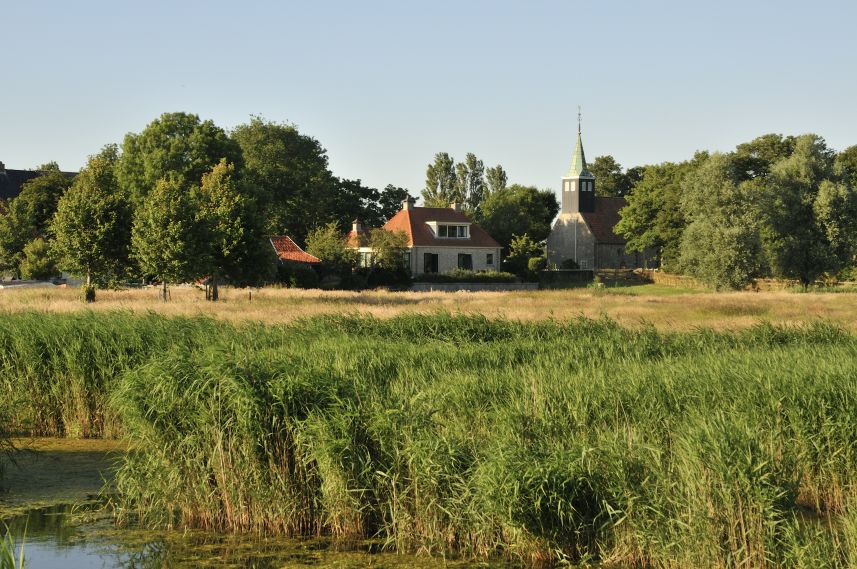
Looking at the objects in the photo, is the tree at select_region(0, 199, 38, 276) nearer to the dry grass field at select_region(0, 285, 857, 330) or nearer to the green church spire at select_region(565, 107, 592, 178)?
the dry grass field at select_region(0, 285, 857, 330)

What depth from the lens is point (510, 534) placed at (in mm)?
10188

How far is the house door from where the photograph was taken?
70.7 m

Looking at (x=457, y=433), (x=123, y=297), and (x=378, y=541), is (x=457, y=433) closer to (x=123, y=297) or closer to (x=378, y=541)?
(x=378, y=541)

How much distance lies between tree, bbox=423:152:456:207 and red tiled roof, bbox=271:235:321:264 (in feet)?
162

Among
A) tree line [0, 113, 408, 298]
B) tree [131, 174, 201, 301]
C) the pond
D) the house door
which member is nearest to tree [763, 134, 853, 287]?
the house door

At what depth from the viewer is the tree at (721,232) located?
56.8 metres

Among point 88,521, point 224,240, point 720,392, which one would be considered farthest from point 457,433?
point 224,240

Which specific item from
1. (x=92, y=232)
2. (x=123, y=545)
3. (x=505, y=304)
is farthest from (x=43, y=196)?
(x=123, y=545)

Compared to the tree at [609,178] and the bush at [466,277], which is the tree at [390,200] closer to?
the bush at [466,277]

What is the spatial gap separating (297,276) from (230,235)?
1440 cm

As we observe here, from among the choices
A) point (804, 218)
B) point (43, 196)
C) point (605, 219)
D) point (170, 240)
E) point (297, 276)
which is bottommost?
point (297, 276)

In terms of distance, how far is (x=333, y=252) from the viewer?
60.9 meters

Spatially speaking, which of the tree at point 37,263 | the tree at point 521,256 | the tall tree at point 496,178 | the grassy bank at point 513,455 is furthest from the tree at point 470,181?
the grassy bank at point 513,455

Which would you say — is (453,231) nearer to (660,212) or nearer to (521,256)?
(521,256)
